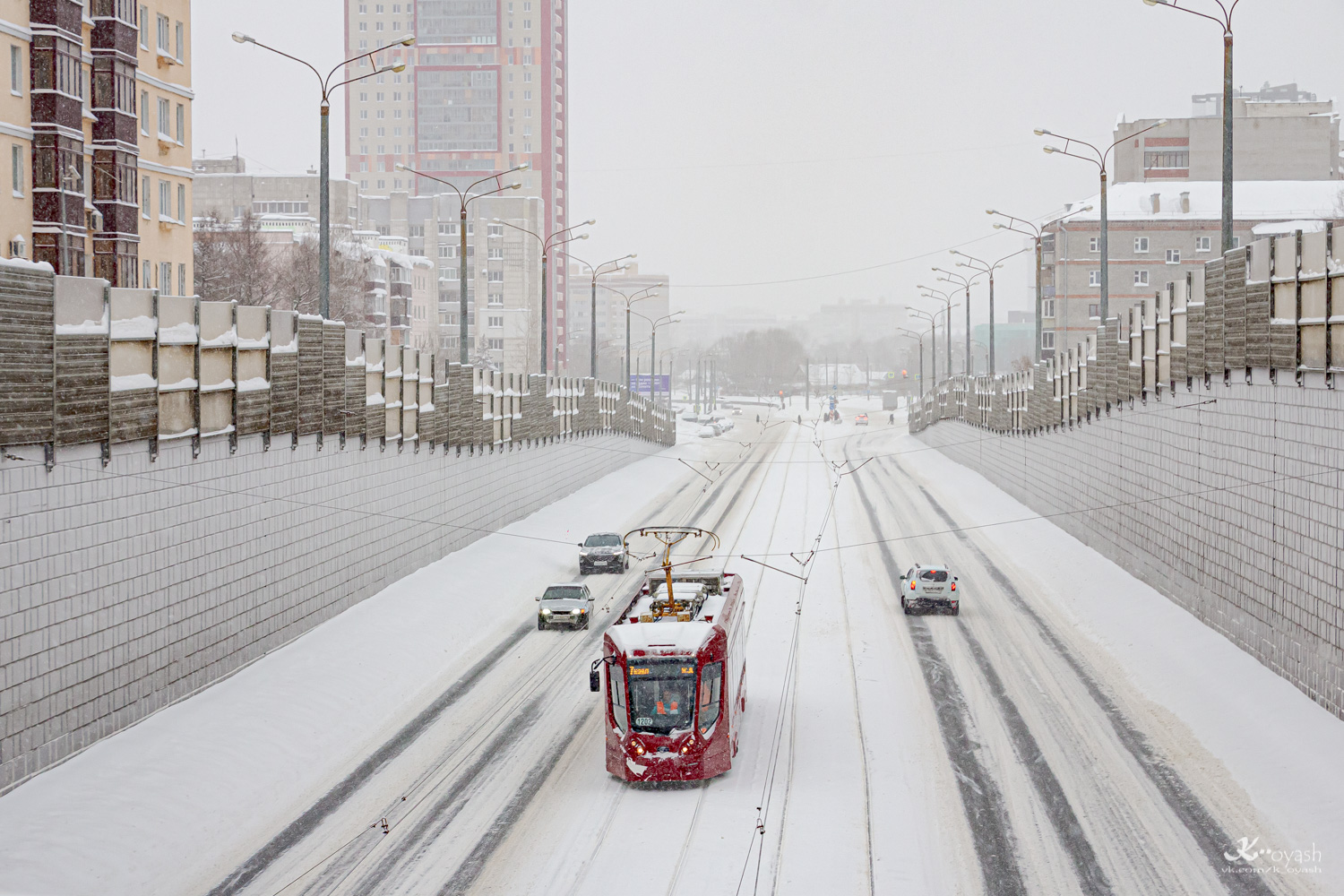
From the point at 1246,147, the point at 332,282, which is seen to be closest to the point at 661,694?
the point at 332,282

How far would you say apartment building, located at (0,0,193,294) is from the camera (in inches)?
1638

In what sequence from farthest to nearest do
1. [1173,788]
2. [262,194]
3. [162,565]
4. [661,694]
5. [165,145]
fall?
[262,194]
[165,145]
[162,565]
[1173,788]
[661,694]

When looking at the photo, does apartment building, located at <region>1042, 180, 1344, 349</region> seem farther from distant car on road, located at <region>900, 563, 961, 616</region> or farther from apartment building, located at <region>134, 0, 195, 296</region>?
distant car on road, located at <region>900, 563, 961, 616</region>

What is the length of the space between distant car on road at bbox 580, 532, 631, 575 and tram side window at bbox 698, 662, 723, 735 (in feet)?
72.1

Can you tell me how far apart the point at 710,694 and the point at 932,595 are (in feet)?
52.5

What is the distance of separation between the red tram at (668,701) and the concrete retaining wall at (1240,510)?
34.4 ft

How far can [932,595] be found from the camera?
33.9 m

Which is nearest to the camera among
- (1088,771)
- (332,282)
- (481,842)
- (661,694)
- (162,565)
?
(481,842)

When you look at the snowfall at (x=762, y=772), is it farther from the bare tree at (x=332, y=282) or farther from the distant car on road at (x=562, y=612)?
the bare tree at (x=332, y=282)

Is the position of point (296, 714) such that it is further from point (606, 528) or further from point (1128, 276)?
point (1128, 276)

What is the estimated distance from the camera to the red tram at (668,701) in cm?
1908

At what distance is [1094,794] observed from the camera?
19281mm

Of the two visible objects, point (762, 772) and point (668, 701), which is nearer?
point (668, 701)

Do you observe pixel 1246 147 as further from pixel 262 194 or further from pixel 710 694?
pixel 710 694
